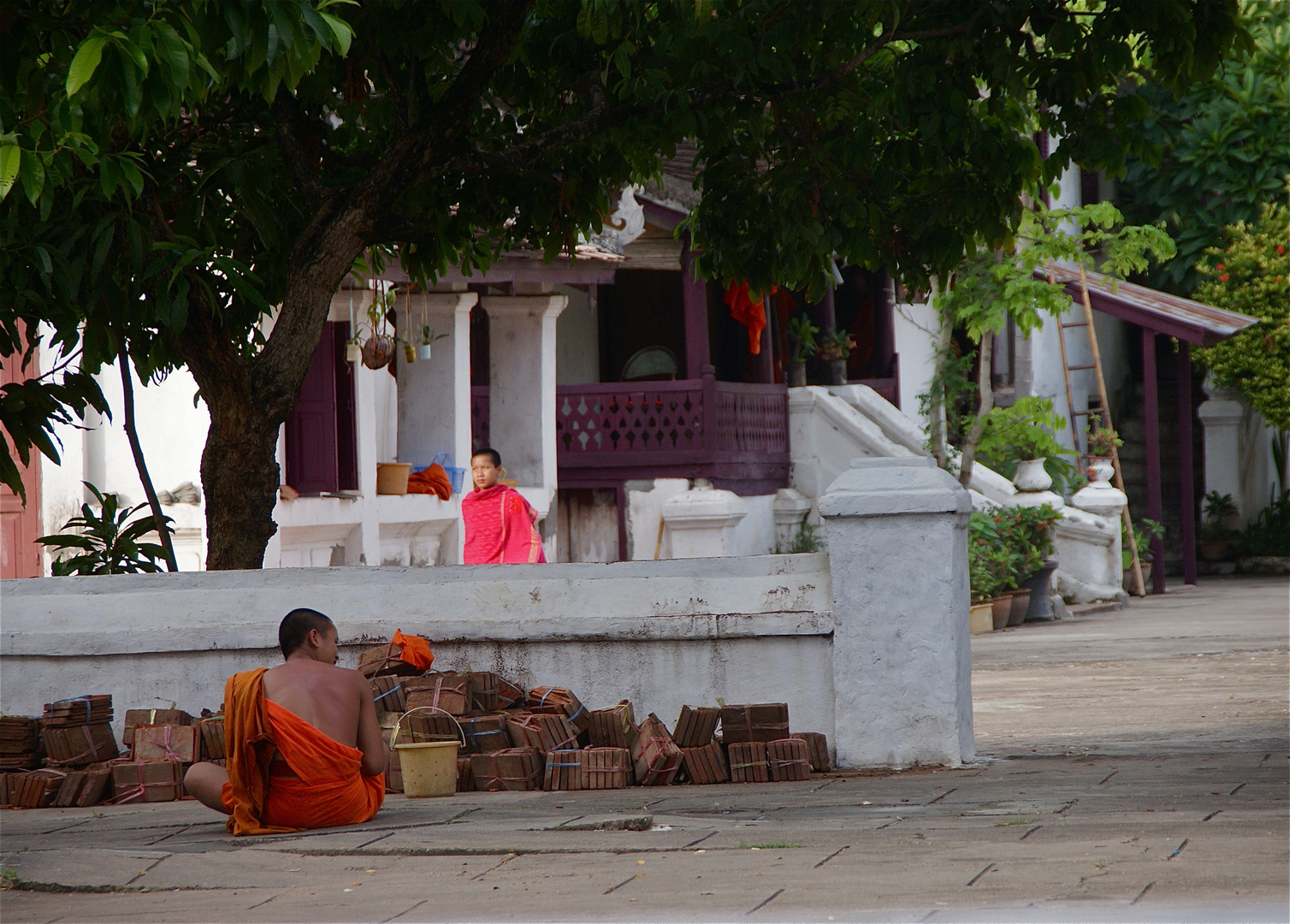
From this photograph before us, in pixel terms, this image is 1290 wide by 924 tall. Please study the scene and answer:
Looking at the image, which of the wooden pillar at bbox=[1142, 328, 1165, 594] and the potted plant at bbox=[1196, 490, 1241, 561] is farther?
the potted plant at bbox=[1196, 490, 1241, 561]

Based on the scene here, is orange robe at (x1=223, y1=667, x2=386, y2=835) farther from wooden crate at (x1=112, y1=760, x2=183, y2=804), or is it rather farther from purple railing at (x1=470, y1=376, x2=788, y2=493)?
purple railing at (x1=470, y1=376, x2=788, y2=493)

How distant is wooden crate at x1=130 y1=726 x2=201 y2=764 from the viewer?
22.2 ft

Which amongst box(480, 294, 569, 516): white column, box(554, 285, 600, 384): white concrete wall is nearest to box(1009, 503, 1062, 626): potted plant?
box(480, 294, 569, 516): white column

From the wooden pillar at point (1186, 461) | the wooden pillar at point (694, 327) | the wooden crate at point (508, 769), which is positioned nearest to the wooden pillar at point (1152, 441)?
the wooden pillar at point (1186, 461)

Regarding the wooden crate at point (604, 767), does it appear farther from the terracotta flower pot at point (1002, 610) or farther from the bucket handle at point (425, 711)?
the terracotta flower pot at point (1002, 610)

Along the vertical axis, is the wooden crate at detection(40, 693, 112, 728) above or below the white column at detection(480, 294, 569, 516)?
below

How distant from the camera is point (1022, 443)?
689 inches

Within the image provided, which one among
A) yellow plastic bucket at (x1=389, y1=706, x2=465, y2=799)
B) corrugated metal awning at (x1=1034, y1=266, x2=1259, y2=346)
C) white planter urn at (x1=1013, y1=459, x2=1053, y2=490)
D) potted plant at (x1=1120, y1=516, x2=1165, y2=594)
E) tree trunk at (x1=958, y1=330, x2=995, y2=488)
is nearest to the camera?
yellow plastic bucket at (x1=389, y1=706, x2=465, y2=799)

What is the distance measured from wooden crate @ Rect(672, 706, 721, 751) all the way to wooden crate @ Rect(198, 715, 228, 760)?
204 centimetres

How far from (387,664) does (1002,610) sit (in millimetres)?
9523

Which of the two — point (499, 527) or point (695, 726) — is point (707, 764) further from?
point (499, 527)

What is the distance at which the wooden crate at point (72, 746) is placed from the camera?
693cm

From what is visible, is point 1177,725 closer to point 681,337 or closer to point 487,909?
point 487,909

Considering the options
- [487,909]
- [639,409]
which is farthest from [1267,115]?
[487,909]
